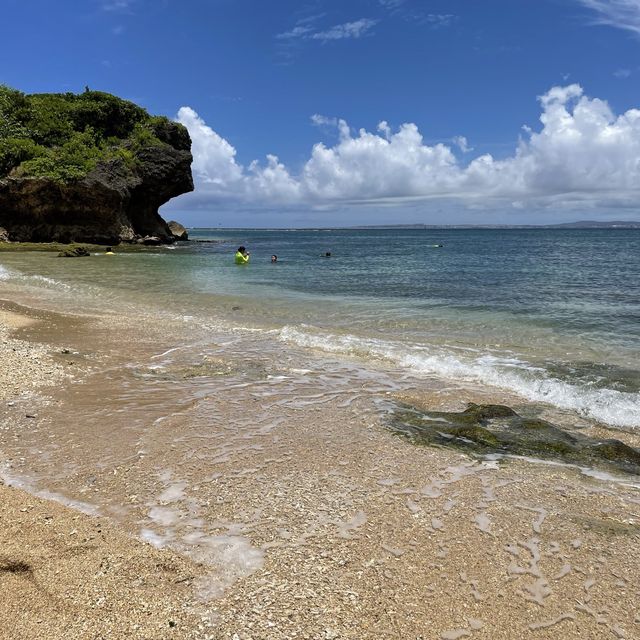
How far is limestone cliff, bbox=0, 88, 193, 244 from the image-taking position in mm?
48000

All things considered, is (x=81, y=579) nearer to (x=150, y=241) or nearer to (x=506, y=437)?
(x=506, y=437)

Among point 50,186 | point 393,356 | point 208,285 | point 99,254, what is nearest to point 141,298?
point 208,285

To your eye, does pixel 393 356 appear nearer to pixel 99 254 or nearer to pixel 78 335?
pixel 78 335

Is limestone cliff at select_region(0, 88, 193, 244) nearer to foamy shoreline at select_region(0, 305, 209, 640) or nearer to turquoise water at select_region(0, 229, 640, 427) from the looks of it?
turquoise water at select_region(0, 229, 640, 427)

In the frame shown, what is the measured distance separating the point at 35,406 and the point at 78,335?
5665 mm

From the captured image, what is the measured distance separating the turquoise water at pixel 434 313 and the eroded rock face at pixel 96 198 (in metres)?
17.5

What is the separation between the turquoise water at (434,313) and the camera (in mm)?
10023

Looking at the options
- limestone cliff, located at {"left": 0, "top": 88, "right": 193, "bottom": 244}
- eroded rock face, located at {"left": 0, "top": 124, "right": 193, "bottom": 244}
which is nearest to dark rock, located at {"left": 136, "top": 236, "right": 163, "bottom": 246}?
limestone cliff, located at {"left": 0, "top": 88, "right": 193, "bottom": 244}

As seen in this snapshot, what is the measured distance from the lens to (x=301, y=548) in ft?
13.3

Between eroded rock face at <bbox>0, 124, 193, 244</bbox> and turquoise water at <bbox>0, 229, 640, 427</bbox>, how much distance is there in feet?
57.5

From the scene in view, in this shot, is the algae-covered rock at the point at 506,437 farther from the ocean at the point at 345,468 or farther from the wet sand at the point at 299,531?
the wet sand at the point at 299,531

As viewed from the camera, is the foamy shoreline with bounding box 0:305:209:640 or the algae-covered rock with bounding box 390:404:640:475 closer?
the foamy shoreline with bounding box 0:305:209:640

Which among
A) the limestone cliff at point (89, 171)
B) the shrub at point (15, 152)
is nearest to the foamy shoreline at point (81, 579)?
the limestone cliff at point (89, 171)

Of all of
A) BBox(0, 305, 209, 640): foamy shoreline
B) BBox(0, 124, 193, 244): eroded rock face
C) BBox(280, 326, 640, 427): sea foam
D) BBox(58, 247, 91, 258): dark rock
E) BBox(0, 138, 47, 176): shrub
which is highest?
BBox(0, 138, 47, 176): shrub
